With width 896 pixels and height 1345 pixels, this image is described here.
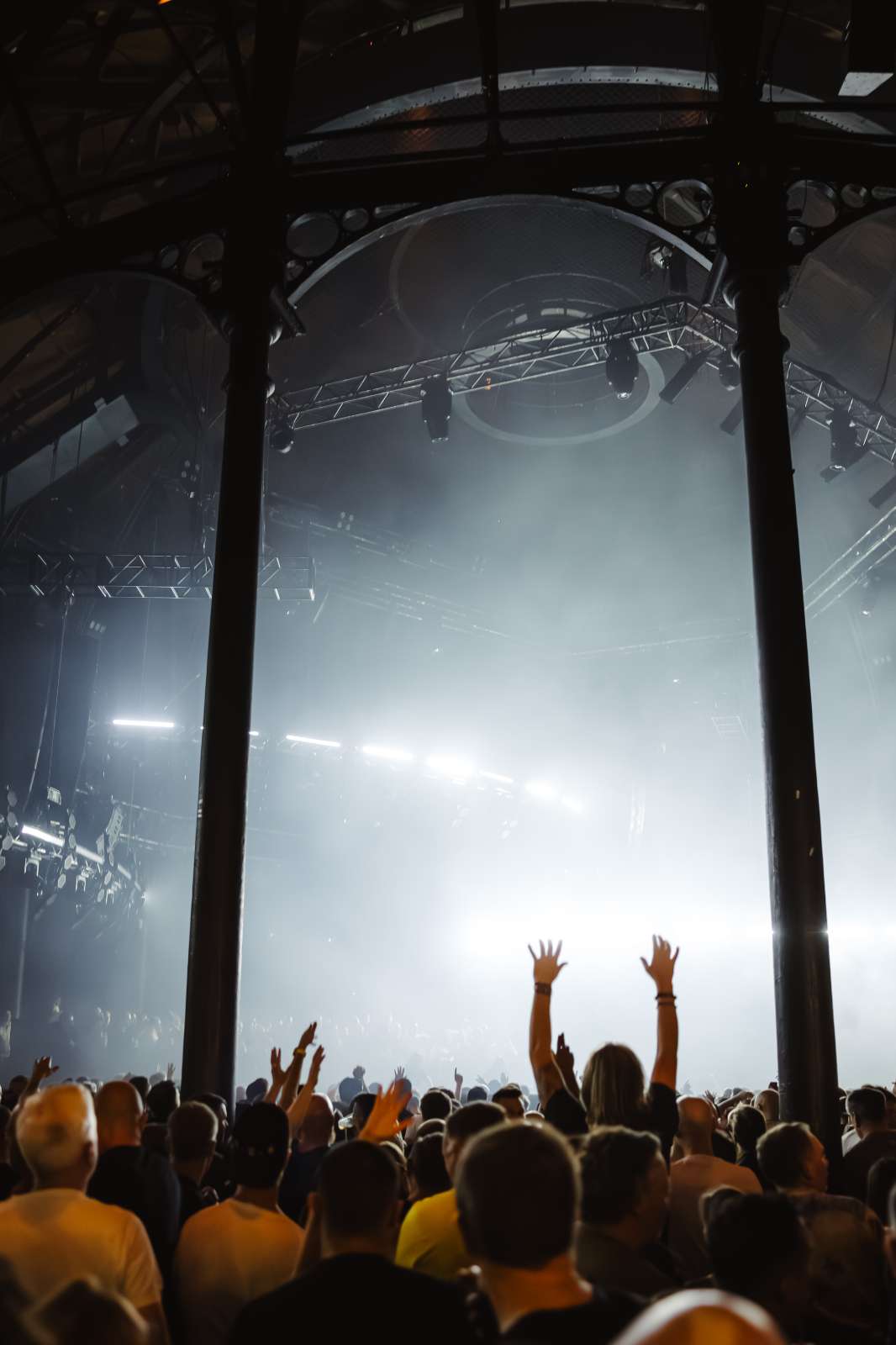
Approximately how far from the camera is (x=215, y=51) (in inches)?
434

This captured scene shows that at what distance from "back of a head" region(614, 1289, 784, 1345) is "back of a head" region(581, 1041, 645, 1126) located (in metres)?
2.62

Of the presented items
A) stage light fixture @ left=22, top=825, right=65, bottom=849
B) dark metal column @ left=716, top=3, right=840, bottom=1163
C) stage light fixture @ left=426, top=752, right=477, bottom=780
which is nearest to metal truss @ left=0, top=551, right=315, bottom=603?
stage light fixture @ left=22, top=825, right=65, bottom=849

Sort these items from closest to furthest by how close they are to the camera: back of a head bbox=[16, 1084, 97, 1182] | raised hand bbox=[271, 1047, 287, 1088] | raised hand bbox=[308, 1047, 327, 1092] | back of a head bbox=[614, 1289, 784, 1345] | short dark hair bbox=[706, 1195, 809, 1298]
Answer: back of a head bbox=[614, 1289, 784, 1345], short dark hair bbox=[706, 1195, 809, 1298], back of a head bbox=[16, 1084, 97, 1182], raised hand bbox=[308, 1047, 327, 1092], raised hand bbox=[271, 1047, 287, 1088]

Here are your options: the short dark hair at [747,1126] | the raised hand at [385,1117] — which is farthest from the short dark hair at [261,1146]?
the short dark hair at [747,1126]

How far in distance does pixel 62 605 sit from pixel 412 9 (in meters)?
8.92

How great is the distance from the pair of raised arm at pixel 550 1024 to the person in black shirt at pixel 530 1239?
2206 millimetres

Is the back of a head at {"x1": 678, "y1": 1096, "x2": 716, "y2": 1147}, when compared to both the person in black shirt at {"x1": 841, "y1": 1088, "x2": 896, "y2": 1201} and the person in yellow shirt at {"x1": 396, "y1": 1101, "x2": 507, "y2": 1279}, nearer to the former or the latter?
the person in black shirt at {"x1": 841, "y1": 1088, "x2": 896, "y2": 1201}

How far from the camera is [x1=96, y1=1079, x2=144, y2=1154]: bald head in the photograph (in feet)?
10.9

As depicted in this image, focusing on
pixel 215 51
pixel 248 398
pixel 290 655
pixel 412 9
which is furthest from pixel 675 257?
pixel 290 655

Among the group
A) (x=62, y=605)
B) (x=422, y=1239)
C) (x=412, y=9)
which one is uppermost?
(x=412, y=9)

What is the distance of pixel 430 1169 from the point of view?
342cm

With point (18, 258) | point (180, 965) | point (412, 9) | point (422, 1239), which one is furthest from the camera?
point (180, 965)

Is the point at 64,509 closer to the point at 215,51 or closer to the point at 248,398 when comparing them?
the point at 215,51

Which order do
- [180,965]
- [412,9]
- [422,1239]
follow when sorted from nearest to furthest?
[422,1239]
[412,9]
[180,965]
